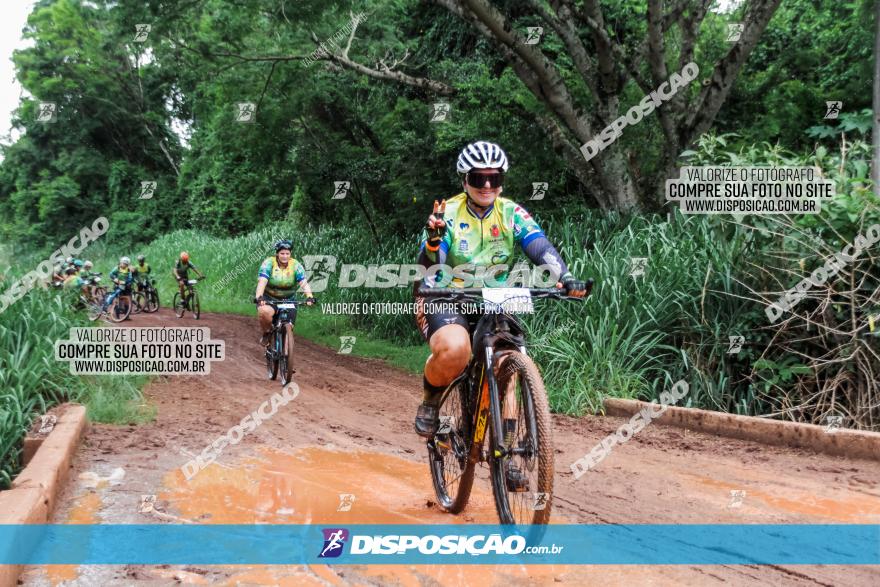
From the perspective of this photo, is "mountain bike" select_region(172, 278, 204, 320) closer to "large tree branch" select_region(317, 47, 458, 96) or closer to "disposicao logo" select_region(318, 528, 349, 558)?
"large tree branch" select_region(317, 47, 458, 96)

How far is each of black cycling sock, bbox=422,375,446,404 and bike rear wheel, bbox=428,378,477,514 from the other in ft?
0.24

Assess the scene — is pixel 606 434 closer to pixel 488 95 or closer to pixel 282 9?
pixel 488 95

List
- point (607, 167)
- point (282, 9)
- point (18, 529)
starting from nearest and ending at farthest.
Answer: point (18, 529) < point (607, 167) < point (282, 9)

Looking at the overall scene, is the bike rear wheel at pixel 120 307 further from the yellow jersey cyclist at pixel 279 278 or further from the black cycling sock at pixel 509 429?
the black cycling sock at pixel 509 429

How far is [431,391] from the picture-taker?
4.98m

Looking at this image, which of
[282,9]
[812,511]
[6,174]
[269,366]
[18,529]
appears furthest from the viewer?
[6,174]

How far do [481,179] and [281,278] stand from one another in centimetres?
713

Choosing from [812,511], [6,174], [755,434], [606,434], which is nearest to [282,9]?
[606,434]

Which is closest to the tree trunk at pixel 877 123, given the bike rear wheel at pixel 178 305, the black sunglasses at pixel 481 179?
the black sunglasses at pixel 481 179

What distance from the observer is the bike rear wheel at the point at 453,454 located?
15.7ft

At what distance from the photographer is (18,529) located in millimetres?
4258

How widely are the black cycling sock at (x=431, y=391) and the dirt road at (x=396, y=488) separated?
756mm

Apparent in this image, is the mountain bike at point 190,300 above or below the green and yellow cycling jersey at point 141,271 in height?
below

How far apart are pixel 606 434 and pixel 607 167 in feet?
19.0
